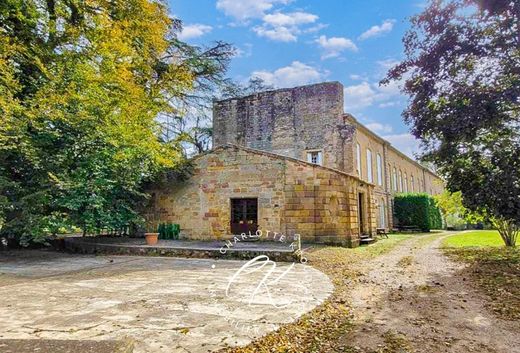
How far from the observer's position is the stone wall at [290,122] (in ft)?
61.7

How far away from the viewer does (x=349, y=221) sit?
42.0 feet

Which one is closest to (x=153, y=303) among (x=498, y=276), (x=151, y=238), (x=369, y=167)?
(x=498, y=276)

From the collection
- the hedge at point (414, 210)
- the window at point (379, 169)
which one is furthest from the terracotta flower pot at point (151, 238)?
the hedge at point (414, 210)

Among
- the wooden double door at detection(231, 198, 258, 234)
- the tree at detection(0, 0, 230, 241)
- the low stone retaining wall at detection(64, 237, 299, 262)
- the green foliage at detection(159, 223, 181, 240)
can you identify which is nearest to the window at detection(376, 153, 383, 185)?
the wooden double door at detection(231, 198, 258, 234)

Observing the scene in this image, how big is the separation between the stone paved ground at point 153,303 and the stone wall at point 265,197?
14.0 feet

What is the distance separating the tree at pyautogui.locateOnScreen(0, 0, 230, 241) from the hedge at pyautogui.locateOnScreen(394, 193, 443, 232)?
732 inches

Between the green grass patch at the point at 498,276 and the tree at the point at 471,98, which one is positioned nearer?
the green grass patch at the point at 498,276

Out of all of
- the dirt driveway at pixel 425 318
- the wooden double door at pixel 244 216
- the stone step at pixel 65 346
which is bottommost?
the dirt driveway at pixel 425 318

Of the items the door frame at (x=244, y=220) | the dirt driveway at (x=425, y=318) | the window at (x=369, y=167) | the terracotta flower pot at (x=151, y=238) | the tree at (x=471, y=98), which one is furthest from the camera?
the window at (x=369, y=167)

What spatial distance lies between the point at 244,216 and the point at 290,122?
26.4 feet

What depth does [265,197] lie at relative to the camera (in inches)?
527

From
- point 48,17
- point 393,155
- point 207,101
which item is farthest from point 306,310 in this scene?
point 393,155

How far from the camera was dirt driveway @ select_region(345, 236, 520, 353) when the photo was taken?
3.58 m

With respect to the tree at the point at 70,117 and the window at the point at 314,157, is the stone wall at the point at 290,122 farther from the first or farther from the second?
the tree at the point at 70,117
